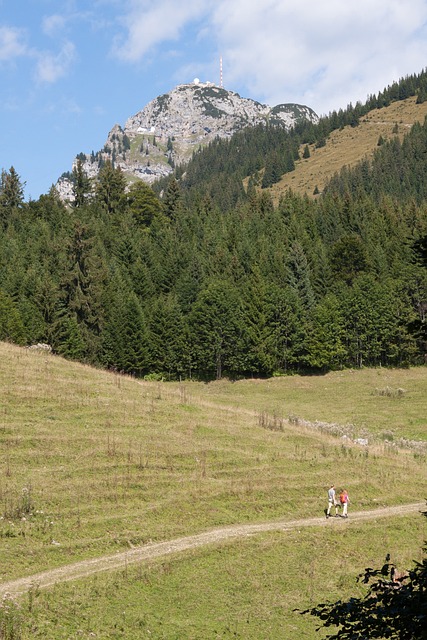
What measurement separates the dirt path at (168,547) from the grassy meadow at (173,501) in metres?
0.44

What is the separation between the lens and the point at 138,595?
20.2 meters

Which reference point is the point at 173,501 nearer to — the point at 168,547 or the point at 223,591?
the point at 168,547

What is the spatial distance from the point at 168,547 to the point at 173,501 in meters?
3.99

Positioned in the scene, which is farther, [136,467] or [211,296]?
[211,296]

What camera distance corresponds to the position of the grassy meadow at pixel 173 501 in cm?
1942

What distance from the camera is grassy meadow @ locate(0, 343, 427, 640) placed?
63.7 feet

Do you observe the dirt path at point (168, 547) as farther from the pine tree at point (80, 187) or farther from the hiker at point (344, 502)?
the pine tree at point (80, 187)

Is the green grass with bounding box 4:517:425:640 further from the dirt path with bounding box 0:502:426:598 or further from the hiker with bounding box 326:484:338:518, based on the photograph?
the hiker with bounding box 326:484:338:518

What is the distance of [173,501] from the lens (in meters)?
28.1

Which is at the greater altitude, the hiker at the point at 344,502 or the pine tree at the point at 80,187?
the pine tree at the point at 80,187

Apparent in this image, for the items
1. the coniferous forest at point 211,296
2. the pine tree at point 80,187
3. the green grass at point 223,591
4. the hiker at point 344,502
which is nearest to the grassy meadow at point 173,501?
the green grass at point 223,591

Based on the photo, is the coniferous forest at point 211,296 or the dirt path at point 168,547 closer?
the dirt path at point 168,547

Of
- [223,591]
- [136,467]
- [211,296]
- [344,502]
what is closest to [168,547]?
[223,591]

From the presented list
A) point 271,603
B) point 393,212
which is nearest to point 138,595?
point 271,603
